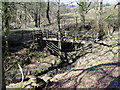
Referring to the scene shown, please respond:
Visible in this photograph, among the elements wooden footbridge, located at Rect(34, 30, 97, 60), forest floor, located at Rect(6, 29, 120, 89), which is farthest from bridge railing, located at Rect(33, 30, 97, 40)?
forest floor, located at Rect(6, 29, 120, 89)

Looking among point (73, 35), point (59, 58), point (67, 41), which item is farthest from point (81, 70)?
point (73, 35)

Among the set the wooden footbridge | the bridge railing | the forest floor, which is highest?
the bridge railing

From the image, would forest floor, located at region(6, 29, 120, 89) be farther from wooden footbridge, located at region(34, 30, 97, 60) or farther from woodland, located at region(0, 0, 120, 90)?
wooden footbridge, located at region(34, 30, 97, 60)

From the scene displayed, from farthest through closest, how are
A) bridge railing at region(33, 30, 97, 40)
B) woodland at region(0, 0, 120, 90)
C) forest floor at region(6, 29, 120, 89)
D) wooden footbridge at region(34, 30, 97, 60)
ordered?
bridge railing at region(33, 30, 97, 40) → wooden footbridge at region(34, 30, 97, 60) → woodland at region(0, 0, 120, 90) → forest floor at region(6, 29, 120, 89)

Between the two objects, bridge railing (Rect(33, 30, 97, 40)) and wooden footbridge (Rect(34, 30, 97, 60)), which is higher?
bridge railing (Rect(33, 30, 97, 40))

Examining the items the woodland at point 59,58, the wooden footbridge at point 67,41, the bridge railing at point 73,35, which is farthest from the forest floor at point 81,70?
the bridge railing at point 73,35

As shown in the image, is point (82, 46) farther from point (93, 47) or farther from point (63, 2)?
point (63, 2)

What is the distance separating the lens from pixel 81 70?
39.3 ft

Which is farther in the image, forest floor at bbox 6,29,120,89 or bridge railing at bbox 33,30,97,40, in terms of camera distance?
bridge railing at bbox 33,30,97,40

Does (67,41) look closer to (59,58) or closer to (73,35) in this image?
(73,35)

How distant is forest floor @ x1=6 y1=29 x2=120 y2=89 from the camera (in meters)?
9.51

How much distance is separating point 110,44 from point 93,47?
209 centimetres

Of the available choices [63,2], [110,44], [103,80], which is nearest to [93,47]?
[110,44]

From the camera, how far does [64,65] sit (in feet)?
52.9
